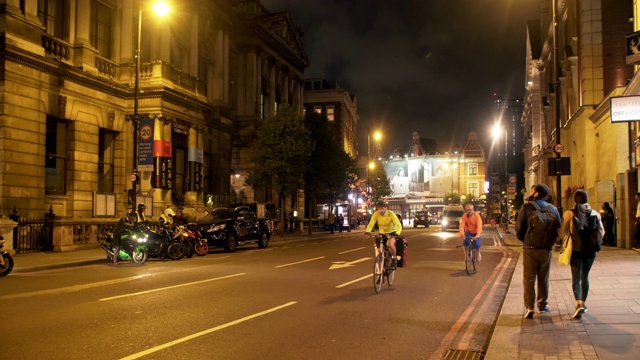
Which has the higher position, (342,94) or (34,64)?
(342,94)

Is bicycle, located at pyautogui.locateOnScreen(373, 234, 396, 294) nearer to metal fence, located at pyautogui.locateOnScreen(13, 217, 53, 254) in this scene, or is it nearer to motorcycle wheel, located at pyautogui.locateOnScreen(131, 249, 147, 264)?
motorcycle wheel, located at pyautogui.locateOnScreen(131, 249, 147, 264)

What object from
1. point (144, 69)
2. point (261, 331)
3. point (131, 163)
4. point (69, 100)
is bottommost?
point (261, 331)

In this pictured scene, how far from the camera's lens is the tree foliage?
36.5 m

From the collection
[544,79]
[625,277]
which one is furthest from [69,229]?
[544,79]

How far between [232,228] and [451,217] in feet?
89.8

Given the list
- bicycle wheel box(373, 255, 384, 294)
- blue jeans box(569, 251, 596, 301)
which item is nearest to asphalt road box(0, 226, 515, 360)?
bicycle wheel box(373, 255, 384, 294)

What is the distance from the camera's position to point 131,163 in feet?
99.1

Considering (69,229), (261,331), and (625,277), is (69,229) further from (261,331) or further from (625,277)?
(625,277)

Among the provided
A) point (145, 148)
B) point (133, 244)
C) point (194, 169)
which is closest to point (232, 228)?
point (145, 148)

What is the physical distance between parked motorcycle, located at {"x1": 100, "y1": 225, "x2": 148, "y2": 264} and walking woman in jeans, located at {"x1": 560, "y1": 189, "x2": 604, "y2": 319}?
13.7m

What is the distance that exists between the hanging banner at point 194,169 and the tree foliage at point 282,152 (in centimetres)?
453

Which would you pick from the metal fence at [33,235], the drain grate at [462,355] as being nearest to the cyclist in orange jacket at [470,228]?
the drain grate at [462,355]

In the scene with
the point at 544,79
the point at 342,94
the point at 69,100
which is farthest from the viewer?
the point at 342,94

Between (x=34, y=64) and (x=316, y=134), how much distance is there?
24.9 meters
